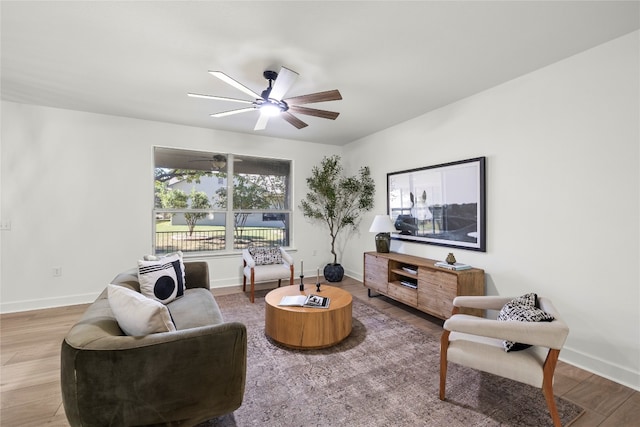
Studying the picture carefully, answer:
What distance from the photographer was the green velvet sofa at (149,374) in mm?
1258

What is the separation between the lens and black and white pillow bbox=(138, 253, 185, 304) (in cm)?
248

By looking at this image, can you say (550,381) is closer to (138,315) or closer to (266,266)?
(138,315)

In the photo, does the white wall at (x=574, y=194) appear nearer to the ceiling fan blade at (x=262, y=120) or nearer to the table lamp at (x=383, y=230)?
the table lamp at (x=383, y=230)

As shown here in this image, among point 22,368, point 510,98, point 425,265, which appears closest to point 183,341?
point 22,368

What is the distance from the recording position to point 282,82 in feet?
7.79

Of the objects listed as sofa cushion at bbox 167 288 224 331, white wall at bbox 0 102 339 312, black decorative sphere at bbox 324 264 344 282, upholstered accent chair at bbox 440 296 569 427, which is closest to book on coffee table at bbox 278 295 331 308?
sofa cushion at bbox 167 288 224 331

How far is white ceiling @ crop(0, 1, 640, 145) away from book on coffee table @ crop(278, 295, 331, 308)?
2.24 m

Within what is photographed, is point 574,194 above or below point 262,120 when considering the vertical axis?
below

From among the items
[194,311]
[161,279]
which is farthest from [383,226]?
[161,279]

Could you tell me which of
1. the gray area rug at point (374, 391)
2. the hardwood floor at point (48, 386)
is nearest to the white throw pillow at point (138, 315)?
the gray area rug at point (374, 391)

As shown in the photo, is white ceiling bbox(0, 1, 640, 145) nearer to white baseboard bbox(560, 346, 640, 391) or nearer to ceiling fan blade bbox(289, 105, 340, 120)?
ceiling fan blade bbox(289, 105, 340, 120)

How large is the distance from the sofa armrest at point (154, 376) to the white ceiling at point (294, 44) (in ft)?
6.81

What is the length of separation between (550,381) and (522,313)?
39cm

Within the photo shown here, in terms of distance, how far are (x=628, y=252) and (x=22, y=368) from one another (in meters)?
4.92
